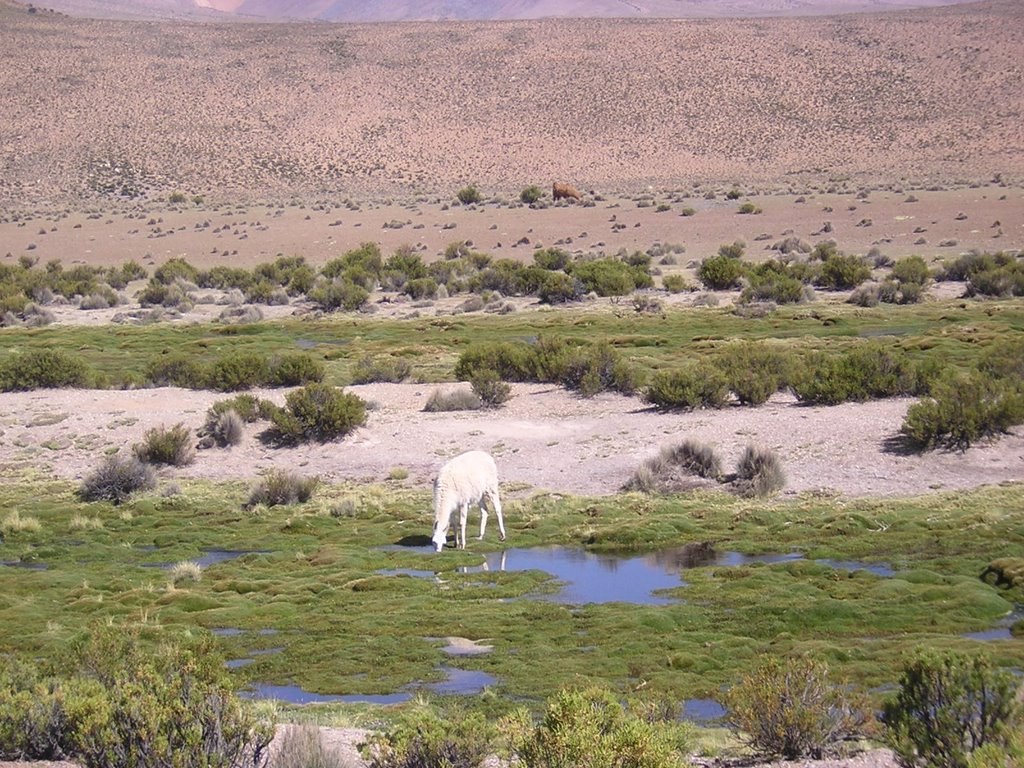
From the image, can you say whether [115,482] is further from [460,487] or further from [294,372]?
[294,372]

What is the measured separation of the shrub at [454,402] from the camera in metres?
Result: 26.8

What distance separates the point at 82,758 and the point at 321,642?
5274mm

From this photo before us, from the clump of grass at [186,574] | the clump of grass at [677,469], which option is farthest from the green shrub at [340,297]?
the clump of grass at [186,574]

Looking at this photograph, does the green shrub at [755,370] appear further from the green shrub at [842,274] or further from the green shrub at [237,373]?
the green shrub at [842,274]

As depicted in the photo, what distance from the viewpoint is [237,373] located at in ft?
96.8

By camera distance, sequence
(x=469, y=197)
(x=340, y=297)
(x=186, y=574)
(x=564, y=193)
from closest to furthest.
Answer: (x=186, y=574) → (x=340, y=297) → (x=564, y=193) → (x=469, y=197)

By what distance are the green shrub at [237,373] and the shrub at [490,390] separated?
18.0 ft

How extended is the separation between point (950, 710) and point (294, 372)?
22.8m

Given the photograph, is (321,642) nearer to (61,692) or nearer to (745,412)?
(61,692)

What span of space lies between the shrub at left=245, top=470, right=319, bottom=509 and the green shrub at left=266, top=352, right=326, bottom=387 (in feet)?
26.2

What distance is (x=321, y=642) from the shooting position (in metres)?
13.8

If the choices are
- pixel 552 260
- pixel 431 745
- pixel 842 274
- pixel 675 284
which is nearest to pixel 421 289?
pixel 552 260

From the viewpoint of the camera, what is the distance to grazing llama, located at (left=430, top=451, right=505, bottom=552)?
57.5ft

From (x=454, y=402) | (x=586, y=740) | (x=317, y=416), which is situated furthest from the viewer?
(x=454, y=402)
